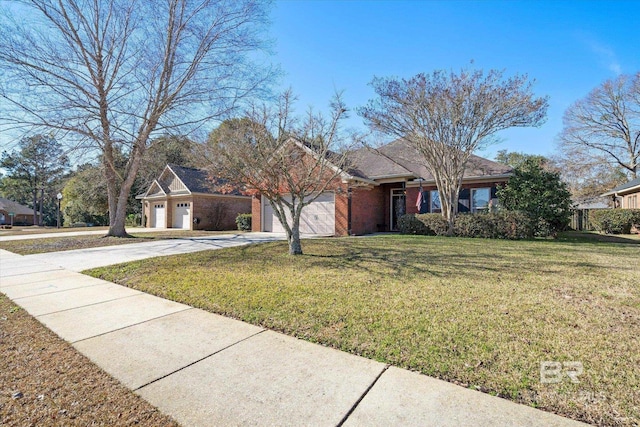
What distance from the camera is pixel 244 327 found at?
12.2ft

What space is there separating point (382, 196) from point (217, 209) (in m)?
12.6

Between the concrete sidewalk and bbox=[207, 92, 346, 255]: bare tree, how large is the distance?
4.58m

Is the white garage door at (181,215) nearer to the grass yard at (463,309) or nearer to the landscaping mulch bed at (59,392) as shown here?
the grass yard at (463,309)

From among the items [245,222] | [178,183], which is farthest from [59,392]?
[178,183]

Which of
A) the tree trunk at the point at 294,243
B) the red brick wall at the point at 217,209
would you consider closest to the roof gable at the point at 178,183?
the red brick wall at the point at 217,209

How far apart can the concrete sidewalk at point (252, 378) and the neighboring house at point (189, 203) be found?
1845cm

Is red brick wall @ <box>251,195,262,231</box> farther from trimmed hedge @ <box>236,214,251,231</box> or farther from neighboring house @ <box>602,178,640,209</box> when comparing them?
neighboring house @ <box>602,178,640,209</box>

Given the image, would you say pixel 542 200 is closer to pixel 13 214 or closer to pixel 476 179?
pixel 476 179

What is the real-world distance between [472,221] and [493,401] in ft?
40.5

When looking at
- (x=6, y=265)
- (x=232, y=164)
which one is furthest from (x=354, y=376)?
(x=6, y=265)

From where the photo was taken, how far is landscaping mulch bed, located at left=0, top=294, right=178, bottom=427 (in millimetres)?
2094

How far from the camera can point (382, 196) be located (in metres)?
18.2

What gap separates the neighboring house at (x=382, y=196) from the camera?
15.4m

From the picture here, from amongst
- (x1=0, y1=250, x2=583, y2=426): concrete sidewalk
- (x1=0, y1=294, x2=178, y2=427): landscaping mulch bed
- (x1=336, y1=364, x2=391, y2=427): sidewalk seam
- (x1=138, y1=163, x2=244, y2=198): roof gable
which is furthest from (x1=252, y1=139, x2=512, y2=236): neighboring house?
(x1=0, y1=294, x2=178, y2=427): landscaping mulch bed
